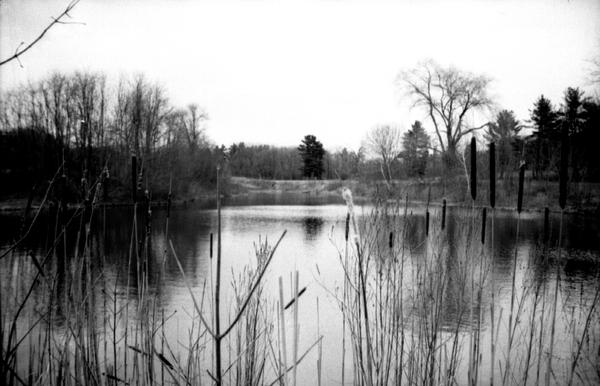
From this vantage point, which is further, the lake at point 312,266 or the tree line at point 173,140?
the tree line at point 173,140

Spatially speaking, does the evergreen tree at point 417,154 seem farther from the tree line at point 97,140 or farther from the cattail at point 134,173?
the cattail at point 134,173

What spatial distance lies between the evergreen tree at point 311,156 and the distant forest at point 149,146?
36.1ft

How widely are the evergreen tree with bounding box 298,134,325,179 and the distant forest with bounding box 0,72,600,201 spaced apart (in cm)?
1101

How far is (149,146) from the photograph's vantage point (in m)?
32.3

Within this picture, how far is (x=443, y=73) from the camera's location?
1345 inches

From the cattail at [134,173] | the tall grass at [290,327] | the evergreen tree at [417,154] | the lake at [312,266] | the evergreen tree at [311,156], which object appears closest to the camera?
the cattail at [134,173]

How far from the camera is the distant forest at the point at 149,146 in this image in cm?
505

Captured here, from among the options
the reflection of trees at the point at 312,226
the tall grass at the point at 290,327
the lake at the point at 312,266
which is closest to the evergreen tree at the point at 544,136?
the lake at the point at 312,266

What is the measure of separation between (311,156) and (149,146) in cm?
3414

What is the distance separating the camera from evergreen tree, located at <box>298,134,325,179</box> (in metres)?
63.2

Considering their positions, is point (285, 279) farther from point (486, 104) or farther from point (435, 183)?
point (486, 104)

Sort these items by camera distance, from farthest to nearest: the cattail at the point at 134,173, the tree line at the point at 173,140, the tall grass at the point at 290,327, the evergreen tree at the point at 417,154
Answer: the evergreen tree at the point at 417,154
the tree line at the point at 173,140
the tall grass at the point at 290,327
the cattail at the point at 134,173

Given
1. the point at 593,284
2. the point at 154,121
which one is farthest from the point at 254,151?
the point at 593,284

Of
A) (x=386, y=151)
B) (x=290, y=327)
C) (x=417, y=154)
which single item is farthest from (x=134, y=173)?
(x=417, y=154)
